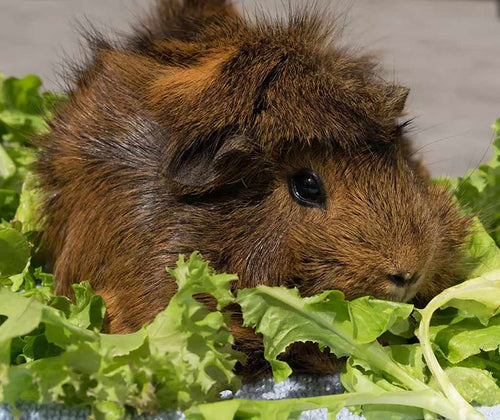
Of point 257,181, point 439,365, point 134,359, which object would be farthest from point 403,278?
point 134,359

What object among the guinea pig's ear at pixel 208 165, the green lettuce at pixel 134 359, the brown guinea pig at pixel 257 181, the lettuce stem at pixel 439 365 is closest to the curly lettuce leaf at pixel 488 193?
the brown guinea pig at pixel 257 181

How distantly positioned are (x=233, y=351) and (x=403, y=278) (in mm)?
286

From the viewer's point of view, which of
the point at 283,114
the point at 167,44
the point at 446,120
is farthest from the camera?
the point at 446,120

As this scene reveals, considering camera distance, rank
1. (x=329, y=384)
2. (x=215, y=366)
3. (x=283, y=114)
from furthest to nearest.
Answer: (x=329, y=384) < (x=283, y=114) < (x=215, y=366)

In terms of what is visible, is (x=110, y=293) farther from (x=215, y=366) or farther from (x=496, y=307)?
(x=496, y=307)

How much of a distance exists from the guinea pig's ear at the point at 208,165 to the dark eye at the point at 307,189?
0.07 metres

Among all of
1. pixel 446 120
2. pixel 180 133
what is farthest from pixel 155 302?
pixel 446 120

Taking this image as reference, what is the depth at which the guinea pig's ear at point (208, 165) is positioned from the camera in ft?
4.06

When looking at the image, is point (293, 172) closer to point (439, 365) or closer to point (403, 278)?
point (403, 278)

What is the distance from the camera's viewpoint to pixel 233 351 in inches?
46.7

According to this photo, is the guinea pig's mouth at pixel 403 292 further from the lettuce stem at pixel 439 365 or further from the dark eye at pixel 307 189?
the dark eye at pixel 307 189

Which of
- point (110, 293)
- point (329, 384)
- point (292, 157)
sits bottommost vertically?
point (329, 384)

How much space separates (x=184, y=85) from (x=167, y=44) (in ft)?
0.68

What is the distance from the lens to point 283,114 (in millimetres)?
1221
